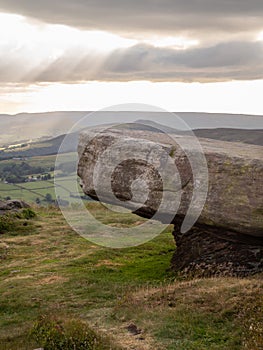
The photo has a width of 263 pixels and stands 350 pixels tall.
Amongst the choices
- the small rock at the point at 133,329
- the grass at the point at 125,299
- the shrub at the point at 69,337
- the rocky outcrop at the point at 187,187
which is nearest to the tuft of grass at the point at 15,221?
the grass at the point at 125,299

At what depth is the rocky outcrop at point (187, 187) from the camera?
14914 millimetres

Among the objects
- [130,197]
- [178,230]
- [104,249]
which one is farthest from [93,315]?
[104,249]

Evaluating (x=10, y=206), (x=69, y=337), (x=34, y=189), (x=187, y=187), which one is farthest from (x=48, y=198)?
(x=69, y=337)

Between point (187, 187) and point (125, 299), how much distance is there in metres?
4.46

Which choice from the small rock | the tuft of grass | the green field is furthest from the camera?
the green field

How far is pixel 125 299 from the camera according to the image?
1431cm

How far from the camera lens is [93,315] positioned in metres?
13.8

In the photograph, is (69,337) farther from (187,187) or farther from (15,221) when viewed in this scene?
(15,221)

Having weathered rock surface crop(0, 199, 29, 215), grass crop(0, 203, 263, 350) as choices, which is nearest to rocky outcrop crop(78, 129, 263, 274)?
grass crop(0, 203, 263, 350)

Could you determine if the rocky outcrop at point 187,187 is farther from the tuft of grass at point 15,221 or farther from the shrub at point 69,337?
the tuft of grass at point 15,221

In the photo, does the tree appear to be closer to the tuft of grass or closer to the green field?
the green field

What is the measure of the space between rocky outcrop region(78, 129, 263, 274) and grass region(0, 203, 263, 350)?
181cm

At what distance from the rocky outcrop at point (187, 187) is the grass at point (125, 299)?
1812 millimetres

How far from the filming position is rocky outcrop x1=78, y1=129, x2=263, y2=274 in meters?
14.9
